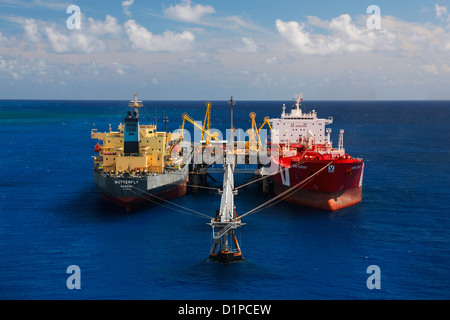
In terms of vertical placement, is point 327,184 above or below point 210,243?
above

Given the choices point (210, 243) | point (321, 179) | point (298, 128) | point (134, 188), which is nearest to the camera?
point (210, 243)

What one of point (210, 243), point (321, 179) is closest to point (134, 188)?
point (210, 243)

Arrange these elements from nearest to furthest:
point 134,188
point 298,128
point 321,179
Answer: point 321,179, point 134,188, point 298,128

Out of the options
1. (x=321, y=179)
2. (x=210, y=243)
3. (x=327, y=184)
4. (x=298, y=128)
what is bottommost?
(x=210, y=243)

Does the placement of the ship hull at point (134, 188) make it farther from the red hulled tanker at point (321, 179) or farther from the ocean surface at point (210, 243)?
the red hulled tanker at point (321, 179)

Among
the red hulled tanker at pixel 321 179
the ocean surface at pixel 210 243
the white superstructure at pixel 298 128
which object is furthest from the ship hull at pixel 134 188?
Result: the white superstructure at pixel 298 128

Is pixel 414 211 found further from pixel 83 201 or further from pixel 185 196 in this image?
pixel 83 201

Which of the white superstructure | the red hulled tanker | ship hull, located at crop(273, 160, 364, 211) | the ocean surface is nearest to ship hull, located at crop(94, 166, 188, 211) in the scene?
the ocean surface

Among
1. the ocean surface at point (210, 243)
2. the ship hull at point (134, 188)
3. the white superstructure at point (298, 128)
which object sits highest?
the white superstructure at point (298, 128)

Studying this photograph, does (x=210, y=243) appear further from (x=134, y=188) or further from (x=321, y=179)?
(x=321, y=179)

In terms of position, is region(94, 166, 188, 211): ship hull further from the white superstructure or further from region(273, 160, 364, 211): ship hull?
the white superstructure
